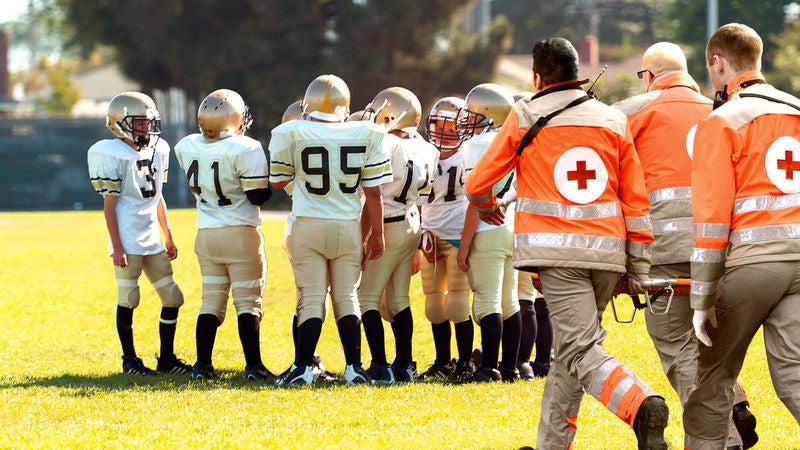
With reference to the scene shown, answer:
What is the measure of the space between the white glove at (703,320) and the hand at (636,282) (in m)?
0.48

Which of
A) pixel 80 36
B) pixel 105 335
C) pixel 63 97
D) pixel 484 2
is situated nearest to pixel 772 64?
pixel 484 2

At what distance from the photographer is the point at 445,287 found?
980 cm

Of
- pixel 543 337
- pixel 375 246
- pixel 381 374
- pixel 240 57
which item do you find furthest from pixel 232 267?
pixel 240 57

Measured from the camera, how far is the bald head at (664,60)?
7289mm

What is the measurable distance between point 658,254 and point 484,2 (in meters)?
52.5

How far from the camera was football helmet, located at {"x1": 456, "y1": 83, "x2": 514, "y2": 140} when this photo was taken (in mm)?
9320

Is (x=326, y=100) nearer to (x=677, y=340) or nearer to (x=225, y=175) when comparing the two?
(x=225, y=175)

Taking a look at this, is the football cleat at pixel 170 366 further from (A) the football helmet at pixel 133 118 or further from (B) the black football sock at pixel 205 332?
(A) the football helmet at pixel 133 118

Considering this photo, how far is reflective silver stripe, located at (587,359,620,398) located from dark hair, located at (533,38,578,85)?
4.58ft

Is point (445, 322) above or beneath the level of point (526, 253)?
beneath

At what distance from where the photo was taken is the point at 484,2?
192 feet

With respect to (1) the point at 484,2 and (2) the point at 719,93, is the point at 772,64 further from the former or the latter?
(2) the point at 719,93

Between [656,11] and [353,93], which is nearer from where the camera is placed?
[353,93]

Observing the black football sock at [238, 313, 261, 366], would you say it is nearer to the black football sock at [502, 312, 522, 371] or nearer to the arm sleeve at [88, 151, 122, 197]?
the arm sleeve at [88, 151, 122, 197]
